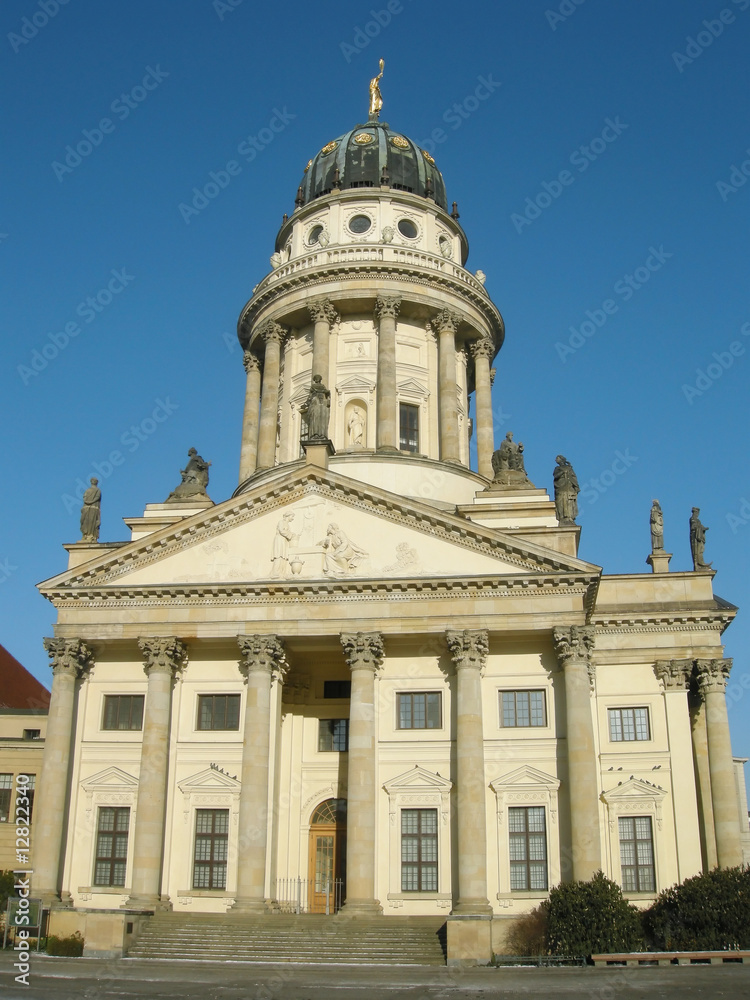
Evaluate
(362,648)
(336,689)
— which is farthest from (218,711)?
(362,648)

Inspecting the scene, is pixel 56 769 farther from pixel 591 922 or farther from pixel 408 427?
pixel 408 427

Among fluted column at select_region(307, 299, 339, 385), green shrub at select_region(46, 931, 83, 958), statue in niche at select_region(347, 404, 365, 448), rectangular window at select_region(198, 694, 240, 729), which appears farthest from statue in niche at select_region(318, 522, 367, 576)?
fluted column at select_region(307, 299, 339, 385)

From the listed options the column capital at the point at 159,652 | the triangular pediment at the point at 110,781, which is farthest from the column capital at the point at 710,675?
the triangular pediment at the point at 110,781

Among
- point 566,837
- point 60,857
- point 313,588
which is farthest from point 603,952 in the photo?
point 60,857

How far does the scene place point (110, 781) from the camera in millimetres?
35062

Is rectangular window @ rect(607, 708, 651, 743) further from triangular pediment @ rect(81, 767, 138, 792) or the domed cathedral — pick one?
triangular pediment @ rect(81, 767, 138, 792)

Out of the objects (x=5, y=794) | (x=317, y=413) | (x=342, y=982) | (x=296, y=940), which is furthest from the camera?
(x=5, y=794)

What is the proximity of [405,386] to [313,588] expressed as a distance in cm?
1576

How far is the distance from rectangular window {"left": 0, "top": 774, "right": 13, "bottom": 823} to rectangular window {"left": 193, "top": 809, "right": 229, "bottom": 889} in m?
10.1

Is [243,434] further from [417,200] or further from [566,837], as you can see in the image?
[566,837]

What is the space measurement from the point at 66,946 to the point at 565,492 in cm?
2230

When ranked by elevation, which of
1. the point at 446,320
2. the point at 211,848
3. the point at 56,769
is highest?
the point at 446,320

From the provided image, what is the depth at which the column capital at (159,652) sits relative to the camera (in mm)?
34469

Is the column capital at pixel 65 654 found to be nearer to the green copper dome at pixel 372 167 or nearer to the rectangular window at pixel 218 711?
the rectangular window at pixel 218 711
